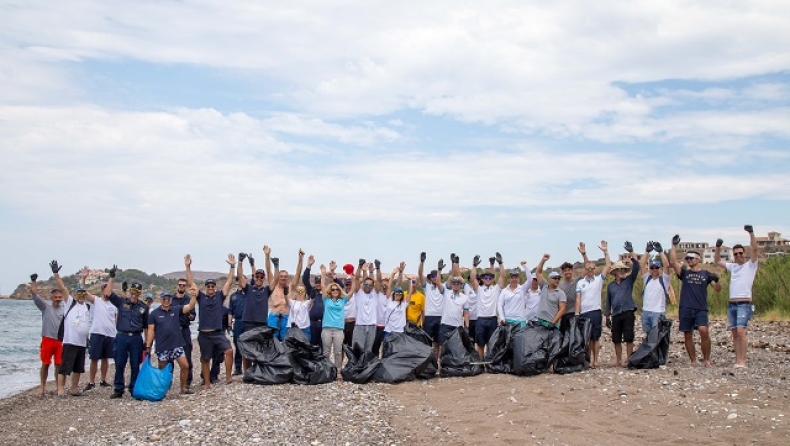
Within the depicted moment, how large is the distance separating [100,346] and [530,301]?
7183 mm

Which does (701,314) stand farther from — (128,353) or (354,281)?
(128,353)

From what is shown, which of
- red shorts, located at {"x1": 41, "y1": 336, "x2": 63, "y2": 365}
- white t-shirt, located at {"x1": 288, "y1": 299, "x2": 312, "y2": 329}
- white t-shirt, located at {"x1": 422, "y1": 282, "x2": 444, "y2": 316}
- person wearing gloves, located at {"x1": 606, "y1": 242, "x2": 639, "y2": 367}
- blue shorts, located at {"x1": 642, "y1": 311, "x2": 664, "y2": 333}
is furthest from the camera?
white t-shirt, located at {"x1": 422, "y1": 282, "x2": 444, "y2": 316}

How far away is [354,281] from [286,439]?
459 cm

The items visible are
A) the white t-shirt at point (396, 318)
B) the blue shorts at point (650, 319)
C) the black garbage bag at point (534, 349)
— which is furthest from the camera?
the white t-shirt at point (396, 318)

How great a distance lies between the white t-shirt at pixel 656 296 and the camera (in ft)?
39.3

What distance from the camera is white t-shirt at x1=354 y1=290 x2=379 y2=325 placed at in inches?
498

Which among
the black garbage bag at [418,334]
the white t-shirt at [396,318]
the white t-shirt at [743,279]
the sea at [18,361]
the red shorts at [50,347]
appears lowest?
the sea at [18,361]

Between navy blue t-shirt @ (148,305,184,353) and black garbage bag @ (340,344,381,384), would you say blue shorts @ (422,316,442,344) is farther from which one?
navy blue t-shirt @ (148,305,184,353)

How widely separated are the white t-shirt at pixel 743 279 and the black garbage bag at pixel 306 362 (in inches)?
244

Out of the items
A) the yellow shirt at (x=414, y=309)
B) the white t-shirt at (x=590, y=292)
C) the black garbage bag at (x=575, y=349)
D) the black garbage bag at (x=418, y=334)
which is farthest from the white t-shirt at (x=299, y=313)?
the white t-shirt at (x=590, y=292)

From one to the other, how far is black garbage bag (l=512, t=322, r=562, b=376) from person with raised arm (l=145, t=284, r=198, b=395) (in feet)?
16.4

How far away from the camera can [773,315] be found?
21219 mm

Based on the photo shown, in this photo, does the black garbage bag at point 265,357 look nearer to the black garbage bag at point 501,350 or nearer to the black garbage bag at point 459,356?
the black garbage bag at point 459,356

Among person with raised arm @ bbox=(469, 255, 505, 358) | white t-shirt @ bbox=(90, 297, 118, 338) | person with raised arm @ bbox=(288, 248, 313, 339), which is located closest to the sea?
white t-shirt @ bbox=(90, 297, 118, 338)
